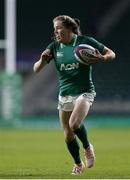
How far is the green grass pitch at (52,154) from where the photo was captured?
12.0 meters

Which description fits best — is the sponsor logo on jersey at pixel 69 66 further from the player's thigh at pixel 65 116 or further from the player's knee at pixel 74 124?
the player's knee at pixel 74 124

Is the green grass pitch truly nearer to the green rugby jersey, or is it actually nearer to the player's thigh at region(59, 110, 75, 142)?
the player's thigh at region(59, 110, 75, 142)

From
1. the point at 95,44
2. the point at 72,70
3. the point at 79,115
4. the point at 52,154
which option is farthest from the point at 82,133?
the point at 52,154

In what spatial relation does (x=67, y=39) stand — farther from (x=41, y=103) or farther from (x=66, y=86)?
(x=41, y=103)

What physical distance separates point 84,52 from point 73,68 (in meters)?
0.29

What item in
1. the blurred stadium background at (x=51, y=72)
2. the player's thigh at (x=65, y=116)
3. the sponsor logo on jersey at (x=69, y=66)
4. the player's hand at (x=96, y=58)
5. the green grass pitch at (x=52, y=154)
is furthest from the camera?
the blurred stadium background at (x=51, y=72)

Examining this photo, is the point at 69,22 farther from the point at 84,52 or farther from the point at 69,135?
the point at 69,135

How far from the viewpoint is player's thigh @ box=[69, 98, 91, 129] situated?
459 inches

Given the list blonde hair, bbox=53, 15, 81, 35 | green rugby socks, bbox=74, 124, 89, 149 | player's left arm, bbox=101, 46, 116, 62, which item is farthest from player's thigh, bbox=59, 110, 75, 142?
blonde hair, bbox=53, 15, 81, 35

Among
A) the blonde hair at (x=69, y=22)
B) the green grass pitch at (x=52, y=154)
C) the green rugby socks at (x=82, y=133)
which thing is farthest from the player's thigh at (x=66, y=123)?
the blonde hair at (x=69, y=22)

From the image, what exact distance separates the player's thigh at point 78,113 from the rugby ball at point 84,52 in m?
0.49

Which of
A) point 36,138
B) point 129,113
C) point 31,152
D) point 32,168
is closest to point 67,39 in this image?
point 32,168

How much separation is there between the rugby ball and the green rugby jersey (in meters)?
0.06

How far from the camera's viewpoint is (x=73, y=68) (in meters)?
11.8
